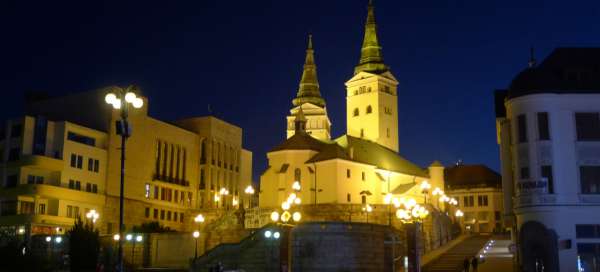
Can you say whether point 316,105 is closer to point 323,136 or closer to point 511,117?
point 323,136

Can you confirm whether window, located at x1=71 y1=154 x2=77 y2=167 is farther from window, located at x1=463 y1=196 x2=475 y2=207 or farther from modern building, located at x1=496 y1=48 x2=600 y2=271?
window, located at x1=463 y1=196 x2=475 y2=207

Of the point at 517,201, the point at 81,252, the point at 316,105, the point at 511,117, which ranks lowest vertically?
the point at 81,252

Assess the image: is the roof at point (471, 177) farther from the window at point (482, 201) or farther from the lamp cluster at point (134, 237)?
the lamp cluster at point (134, 237)

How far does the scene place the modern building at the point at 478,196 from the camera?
4259 inches

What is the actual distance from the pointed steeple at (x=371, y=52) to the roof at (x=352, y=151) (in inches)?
814

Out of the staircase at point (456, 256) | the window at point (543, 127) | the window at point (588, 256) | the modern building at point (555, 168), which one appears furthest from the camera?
the staircase at point (456, 256)

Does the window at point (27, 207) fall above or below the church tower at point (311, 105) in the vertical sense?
below

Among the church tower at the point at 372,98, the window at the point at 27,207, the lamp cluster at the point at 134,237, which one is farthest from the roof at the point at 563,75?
the church tower at the point at 372,98

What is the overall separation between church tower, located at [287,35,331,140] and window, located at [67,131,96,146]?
49.9 meters

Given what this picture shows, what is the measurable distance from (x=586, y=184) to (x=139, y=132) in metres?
55.7

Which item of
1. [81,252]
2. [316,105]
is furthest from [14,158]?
[316,105]

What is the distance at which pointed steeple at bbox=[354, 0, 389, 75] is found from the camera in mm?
118188

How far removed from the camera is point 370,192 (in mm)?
89188

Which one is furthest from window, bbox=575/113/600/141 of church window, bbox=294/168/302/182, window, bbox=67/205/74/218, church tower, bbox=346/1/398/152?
church tower, bbox=346/1/398/152
